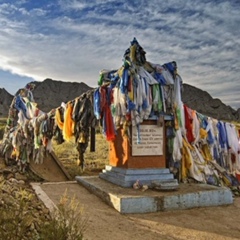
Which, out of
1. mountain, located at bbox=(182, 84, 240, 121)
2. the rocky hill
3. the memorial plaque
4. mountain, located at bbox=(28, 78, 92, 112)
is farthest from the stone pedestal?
mountain, located at bbox=(28, 78, 92, 112)

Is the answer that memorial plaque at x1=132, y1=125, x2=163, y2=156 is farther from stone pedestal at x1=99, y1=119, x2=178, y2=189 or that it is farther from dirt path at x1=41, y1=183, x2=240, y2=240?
dirt path at x1=41, y1=183, x2=240, y2=240

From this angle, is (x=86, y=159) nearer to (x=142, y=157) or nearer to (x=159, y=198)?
(x=142, y=157)

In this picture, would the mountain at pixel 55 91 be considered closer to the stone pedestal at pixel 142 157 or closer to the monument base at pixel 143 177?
the stone pedestal at pixel 142 157

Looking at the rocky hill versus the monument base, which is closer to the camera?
the monument base

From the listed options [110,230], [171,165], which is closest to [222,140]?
[171,165]

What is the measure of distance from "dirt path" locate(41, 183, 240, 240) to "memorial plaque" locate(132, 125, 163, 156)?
5.96 feet

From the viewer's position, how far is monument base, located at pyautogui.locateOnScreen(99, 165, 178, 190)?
821cm

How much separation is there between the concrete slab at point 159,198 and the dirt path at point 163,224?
0.52 feet

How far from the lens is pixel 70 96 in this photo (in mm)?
61156

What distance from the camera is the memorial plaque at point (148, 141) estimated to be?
870cm

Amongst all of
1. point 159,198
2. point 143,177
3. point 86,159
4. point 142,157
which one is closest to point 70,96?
point 86,159

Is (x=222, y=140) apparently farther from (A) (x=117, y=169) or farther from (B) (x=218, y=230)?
(B) (x=218, y=230)

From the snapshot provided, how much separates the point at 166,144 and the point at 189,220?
326 centimetres

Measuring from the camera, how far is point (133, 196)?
7.05 meters
